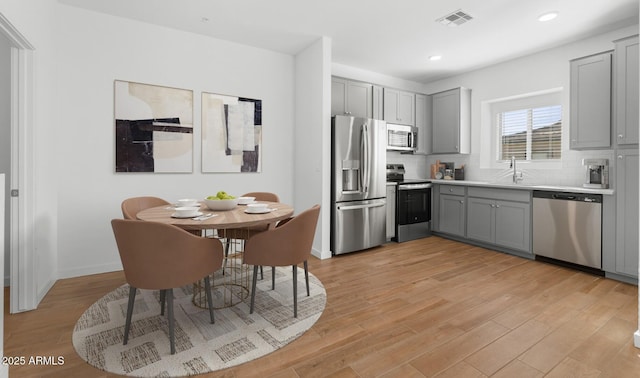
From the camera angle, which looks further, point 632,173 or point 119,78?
point 119,78

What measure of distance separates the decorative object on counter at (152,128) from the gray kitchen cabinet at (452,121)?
4041mm

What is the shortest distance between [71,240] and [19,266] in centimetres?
83

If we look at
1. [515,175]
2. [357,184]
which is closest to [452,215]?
[515,175]

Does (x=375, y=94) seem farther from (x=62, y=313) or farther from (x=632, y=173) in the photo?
(x=62, y=313)

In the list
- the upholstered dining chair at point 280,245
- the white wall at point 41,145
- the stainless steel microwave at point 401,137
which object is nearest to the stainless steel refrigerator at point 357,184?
the stainless steel microwave at point 401,137

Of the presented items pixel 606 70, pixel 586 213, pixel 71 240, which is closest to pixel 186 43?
pixel 71 240

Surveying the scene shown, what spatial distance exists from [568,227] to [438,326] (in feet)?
8.03

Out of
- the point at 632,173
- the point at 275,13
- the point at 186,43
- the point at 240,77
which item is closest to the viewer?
the point at 632,173

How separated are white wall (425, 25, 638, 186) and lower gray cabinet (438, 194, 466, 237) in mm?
691

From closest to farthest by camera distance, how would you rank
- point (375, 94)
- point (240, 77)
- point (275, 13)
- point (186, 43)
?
point (275, 13), point (186, 43), point (240, 77), point (375, 94)

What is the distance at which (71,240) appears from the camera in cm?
322

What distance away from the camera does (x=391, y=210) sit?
480cm

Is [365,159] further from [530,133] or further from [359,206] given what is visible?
[530,133]

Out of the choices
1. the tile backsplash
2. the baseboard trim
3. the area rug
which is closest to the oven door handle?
the tile backsplash
